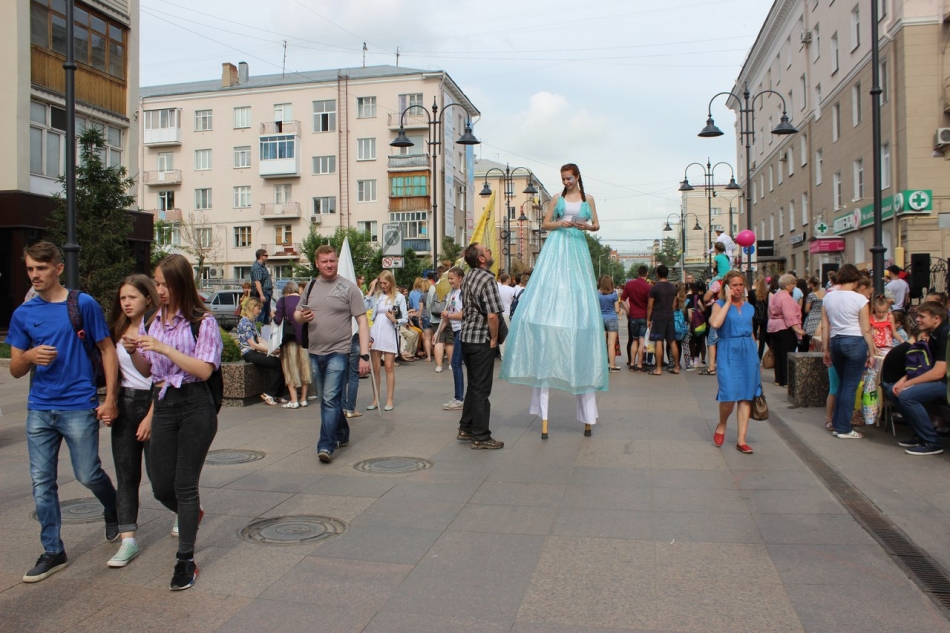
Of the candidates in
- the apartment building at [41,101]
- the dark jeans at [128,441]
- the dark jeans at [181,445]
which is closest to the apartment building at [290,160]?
the apartment building at [41,101]

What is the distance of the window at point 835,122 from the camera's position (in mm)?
33000

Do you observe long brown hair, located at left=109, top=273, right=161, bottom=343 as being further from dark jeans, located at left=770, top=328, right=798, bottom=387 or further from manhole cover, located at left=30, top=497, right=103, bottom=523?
dark jeans, located at left=770, top=328, right=798, bottom=387

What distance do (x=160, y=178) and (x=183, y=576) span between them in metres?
63.7

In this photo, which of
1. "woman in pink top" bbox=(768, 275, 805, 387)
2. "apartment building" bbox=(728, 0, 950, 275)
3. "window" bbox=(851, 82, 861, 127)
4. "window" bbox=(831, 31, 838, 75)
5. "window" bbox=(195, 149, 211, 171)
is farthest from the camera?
"window" bbox=(195, 149, 211, 171)

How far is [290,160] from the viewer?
5919 centimetres

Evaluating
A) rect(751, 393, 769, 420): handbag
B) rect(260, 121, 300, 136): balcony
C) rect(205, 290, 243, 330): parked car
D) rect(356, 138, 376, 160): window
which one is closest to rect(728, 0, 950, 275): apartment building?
rect(751, 393, 769, 420): handbag

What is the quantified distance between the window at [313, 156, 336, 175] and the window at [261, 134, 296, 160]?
1836 millimetres

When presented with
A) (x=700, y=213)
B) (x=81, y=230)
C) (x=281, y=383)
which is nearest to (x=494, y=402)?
(x=281, y=383)

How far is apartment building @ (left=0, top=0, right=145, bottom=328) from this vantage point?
21625mm

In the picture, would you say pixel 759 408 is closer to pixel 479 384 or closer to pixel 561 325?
pixel 561 325

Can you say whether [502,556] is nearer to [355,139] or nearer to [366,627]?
[366,627]

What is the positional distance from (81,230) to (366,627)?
1398 cm

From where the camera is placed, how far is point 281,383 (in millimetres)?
11367

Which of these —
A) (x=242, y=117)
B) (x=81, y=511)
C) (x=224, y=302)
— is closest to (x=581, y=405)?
(x=81, y=511)
